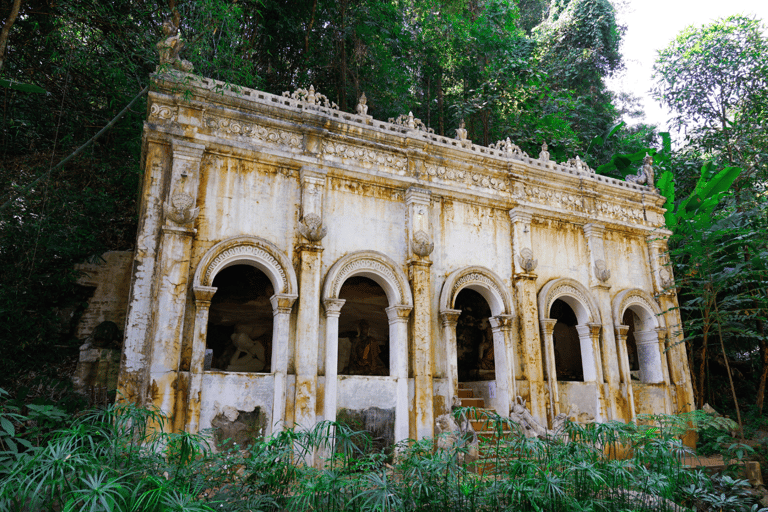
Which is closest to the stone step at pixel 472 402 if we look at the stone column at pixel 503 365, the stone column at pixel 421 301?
the stone column at pixel 503 365

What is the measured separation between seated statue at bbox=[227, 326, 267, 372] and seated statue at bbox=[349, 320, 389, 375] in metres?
2.07

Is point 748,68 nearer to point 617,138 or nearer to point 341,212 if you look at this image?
point 617,138

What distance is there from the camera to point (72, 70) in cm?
1126

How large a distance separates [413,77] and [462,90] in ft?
5.74

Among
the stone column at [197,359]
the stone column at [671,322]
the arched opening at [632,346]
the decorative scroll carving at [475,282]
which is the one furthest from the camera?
the arched opening at [632,346]

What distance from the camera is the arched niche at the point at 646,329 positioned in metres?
11.6

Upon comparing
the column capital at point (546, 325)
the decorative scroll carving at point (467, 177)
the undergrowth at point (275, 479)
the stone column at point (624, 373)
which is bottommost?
the undergrowth at point (275, 479)

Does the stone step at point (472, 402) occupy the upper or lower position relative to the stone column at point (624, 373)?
lower

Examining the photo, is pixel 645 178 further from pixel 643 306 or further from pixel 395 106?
pixel 395 106

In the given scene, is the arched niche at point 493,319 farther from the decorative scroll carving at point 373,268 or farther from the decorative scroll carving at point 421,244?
the decorative scroll carving at point 373,268

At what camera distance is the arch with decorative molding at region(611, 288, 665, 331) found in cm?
1155

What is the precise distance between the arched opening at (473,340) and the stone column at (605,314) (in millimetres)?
2520

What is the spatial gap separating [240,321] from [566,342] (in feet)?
29.0

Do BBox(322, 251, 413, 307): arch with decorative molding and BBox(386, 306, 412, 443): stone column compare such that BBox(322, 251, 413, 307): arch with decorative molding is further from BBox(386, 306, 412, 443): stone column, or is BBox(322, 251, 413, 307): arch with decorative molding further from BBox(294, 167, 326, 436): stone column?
BBox(294, 167, 326, 436): stone column
